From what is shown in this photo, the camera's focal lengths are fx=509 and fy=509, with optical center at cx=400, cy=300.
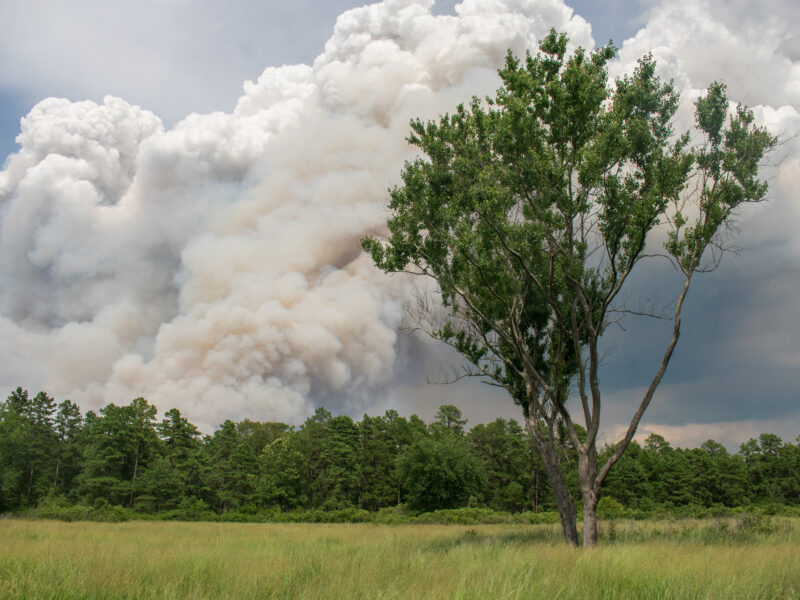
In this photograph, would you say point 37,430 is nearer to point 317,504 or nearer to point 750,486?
point 317,504

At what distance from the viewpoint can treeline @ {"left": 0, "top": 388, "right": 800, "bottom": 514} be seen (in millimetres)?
49125

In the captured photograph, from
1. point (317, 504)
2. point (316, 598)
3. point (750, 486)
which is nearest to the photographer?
point (316, 598)

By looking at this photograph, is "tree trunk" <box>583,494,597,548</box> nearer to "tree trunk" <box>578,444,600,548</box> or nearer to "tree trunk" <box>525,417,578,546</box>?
"tree trunk" <box>578,444,600,548</box>

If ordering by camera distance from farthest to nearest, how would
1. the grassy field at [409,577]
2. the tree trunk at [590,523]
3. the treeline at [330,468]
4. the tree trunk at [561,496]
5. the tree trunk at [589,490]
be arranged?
the treeline at [330,468]
the tree trunk at [561,496]
the tree trunk at [589,490]
the tree trunk at [590,523]
the grassy field at [409,577]

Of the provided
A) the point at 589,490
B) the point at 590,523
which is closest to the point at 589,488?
the point at 589,490

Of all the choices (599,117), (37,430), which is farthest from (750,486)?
(37,430)

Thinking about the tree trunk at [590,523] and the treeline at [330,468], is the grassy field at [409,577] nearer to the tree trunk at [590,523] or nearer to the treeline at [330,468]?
the tree trunk at [590,523]

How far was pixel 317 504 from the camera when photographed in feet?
181

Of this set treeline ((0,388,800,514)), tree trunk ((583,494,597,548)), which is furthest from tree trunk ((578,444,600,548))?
treeline ((0,388,800,514))

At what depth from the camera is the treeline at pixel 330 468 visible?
161ft

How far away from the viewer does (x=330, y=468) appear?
5412cm

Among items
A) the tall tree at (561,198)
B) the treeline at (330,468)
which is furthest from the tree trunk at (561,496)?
the treeline at (330,468)

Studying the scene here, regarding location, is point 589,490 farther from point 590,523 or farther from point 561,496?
point 561,496

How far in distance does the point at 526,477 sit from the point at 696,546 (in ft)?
159
